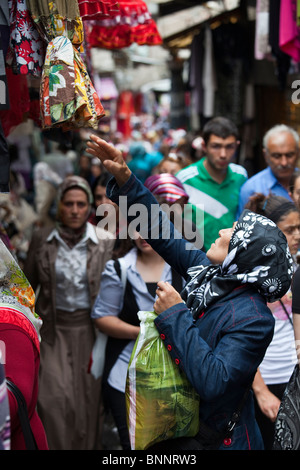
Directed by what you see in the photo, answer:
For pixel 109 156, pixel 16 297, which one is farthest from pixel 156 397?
pixel 109 156

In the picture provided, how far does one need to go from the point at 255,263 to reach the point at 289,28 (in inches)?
135

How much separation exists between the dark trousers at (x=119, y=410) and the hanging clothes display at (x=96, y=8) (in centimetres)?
214

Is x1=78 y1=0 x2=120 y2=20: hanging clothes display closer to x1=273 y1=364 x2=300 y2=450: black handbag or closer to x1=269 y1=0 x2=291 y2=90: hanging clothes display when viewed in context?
x1=273 y1=364 x2=300 y2=450: black handbag

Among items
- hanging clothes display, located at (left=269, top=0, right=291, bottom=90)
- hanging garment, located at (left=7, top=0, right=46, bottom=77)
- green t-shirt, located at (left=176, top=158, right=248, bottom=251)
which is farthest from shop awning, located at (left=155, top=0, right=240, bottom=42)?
hanging garment, located at (left=7, top=0, right=46, bottom=77)

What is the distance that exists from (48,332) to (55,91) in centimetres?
220

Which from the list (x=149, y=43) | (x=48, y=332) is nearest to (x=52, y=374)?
(x=48, y=332)

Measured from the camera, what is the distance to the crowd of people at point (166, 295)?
2078 mm

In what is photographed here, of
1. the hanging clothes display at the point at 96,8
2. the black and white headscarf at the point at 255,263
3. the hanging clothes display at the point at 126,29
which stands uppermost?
the hanging clothes display at the point at 126,29

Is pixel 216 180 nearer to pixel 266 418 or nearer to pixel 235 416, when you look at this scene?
pixel 266 418

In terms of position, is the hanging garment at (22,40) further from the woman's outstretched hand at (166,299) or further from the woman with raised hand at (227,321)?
the woman's outstretched hand at (166,299)

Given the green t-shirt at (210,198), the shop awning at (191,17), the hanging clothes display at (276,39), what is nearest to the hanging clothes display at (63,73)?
the green t-shirt at (210,198)

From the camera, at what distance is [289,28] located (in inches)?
190
